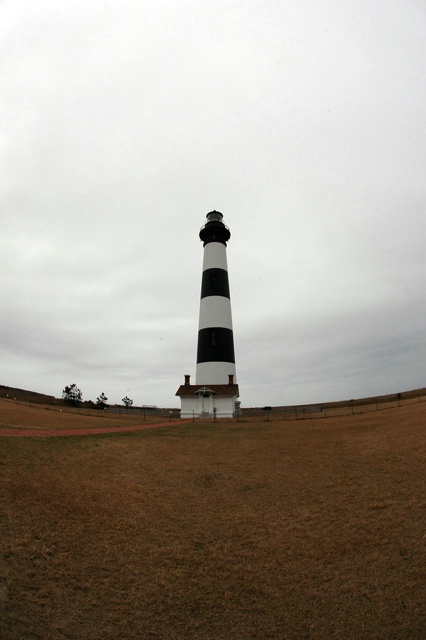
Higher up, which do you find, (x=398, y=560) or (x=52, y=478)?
(x=52, y=478)

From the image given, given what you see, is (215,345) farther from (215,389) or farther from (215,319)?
(215,389)

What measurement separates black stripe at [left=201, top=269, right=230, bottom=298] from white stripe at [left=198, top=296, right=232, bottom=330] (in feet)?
1.65

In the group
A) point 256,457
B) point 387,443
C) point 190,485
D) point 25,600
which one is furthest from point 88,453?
point 387,443

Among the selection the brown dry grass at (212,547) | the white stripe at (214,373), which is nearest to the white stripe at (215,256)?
the white stripe at (214,373)

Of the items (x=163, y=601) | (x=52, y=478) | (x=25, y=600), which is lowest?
(x=163, y=601)

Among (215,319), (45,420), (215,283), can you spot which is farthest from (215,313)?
(45,420)

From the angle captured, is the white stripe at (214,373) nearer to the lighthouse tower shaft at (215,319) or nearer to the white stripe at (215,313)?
the lighthouse tower shaft at (215,319)

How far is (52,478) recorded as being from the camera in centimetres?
1121

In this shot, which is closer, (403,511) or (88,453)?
(403,511)

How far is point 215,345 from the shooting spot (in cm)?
3506

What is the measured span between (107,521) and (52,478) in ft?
9.43

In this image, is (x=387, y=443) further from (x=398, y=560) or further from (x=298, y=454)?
(x=398, y=560)

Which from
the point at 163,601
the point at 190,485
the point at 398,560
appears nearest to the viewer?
the point at 163,601

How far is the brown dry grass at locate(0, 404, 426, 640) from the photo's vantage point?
634 cm
